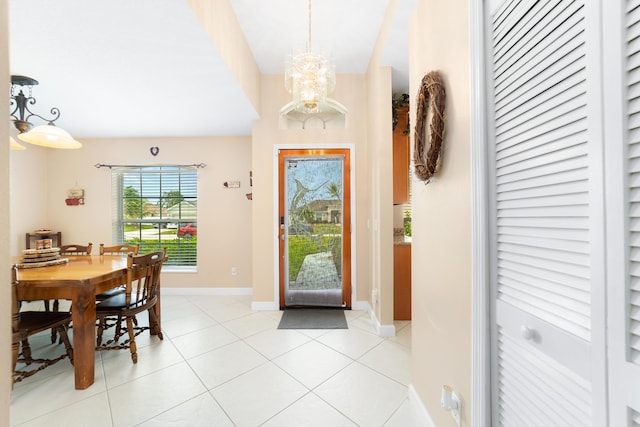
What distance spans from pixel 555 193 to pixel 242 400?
2069mm

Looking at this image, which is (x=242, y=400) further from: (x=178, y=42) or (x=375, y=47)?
(x=375, y=47)

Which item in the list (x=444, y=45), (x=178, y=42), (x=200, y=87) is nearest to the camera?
(x=444, y=45)

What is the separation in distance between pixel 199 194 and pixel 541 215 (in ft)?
13.8

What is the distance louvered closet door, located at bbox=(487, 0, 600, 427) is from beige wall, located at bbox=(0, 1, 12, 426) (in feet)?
4.85

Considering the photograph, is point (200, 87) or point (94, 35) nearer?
point (94, 35)

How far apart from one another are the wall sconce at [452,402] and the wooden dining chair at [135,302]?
2410mm

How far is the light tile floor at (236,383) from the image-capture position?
1.64 metres

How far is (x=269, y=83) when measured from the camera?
337 cm

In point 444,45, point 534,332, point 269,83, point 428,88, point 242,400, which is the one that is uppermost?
point 269,83

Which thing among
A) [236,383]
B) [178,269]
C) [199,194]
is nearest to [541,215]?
[236,383]

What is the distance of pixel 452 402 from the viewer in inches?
46.5

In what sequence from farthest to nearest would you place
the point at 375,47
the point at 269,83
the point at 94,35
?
the point at 269,83
the point at 375,47
the point at 94,35

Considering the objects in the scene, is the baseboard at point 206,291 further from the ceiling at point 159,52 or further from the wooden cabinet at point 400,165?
the wooden cabinet at point 400,165

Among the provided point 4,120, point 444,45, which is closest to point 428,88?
point 444,45
